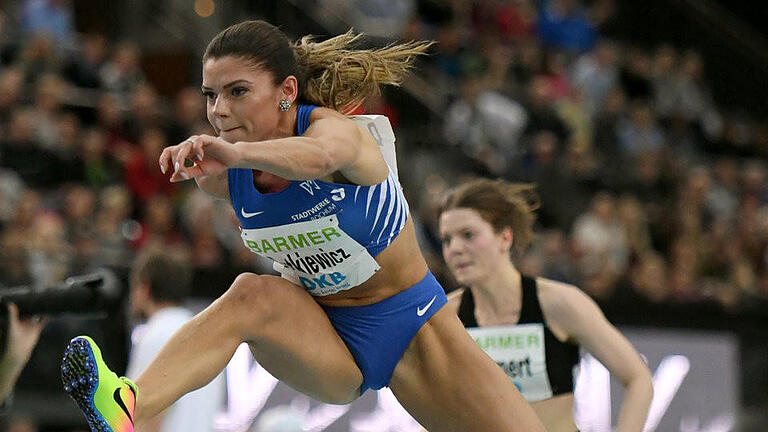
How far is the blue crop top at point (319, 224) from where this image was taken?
3.93 m

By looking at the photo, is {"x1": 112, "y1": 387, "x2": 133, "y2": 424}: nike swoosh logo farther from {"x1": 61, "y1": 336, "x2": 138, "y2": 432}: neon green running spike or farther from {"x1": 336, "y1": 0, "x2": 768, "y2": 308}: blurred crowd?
{"x1": 336, "y1": 0, "x2": 768, "y2": 308}: blurred crowd

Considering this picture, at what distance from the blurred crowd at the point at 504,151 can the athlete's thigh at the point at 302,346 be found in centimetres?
333

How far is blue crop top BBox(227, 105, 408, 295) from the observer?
3930mm

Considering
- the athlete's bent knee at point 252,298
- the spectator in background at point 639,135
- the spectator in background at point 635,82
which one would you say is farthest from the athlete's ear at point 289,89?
the spectator in background at point 635,82

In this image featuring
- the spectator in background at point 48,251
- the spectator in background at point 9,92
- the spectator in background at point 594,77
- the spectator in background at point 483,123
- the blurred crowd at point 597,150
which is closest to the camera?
the spectator in background at point 48,251

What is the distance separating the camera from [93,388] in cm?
353

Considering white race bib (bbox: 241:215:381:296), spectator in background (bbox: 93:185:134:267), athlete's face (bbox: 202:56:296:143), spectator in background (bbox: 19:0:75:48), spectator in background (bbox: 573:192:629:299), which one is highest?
athlete's face (bbox: 202:56:296:143)

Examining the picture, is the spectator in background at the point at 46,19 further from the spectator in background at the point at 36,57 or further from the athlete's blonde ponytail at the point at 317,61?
the athlete's blonde ponytail at the point at 317,61

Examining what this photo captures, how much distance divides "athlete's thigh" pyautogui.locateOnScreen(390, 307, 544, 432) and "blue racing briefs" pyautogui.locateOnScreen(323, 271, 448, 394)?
0.03 meters

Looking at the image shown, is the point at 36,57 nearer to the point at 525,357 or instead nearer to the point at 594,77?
the point at 525,357

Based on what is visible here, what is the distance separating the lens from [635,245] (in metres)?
11.9

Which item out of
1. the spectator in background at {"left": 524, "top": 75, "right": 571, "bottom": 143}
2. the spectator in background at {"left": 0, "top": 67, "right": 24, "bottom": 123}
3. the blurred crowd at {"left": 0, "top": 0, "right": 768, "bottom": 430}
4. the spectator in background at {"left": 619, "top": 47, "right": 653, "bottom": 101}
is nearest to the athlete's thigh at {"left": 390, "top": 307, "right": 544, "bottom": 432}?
the blurred crowd at {"left": 0, "top": 0, "right": 768, "bottom": 430}

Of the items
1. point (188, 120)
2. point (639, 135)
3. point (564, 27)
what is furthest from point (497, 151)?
point (564, 27)

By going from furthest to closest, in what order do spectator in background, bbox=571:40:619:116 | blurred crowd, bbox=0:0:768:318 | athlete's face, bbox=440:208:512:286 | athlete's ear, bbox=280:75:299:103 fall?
spectator in background, bbox=571:40:619:116 < blurred crowd, bbox=0:0:768:318 < athlete's face, bbox=440:208:512:286 < athlete's ear, bbox=280:75:299:103
